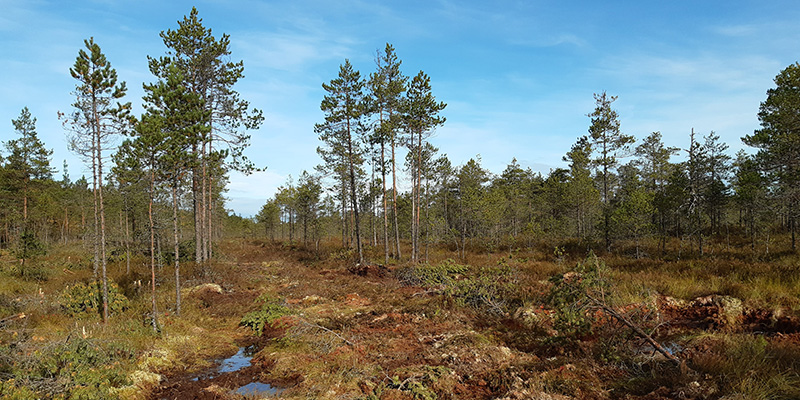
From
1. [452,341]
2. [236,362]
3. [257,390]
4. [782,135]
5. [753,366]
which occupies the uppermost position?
[782,135]

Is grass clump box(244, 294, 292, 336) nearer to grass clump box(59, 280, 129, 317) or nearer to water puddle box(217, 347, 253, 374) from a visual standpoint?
water puddle box(217, 347, 253, 374)

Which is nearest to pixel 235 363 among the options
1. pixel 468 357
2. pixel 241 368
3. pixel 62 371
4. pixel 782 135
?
pixel 241 368

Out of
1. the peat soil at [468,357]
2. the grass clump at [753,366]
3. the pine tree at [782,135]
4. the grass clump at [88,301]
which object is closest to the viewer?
the grass clump at [753,366]

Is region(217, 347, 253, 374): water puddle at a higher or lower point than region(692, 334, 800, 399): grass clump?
lower

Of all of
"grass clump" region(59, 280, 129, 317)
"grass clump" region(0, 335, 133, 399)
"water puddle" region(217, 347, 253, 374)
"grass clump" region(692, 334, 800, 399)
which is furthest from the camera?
"grass clump" region(59, 280, 129, 317)

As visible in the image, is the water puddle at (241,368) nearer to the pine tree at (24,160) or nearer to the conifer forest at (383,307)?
the conifer forest at (383,307)

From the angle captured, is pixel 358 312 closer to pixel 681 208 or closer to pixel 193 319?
pixel 193 319

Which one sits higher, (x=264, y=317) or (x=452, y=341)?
(x=452, y=341)

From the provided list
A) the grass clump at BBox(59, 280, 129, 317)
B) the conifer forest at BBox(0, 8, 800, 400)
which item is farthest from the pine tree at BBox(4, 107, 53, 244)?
the grass clump at BBox(59, 280, 129, 317)

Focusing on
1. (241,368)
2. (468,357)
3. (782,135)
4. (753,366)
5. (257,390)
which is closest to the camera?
(753,366)

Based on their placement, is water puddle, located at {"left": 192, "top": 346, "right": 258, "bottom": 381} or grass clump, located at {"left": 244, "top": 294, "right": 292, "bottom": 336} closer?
water puddle, located at {"left": 192, "top": 346, "right": 258, "bottom": 381}

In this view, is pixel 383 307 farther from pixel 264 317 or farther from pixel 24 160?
pixel 24 160

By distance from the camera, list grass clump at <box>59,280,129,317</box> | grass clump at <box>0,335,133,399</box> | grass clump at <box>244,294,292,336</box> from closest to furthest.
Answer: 1. grass clump at <box>0,335,133,399</box>
2. grass clump at <box>59,280,129,317</box>
3. grass clump at <box>244,294,292,336</box>

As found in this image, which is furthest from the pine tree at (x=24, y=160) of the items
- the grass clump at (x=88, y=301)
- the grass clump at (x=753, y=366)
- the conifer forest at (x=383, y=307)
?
the grass clump at (x=753, y=366)
